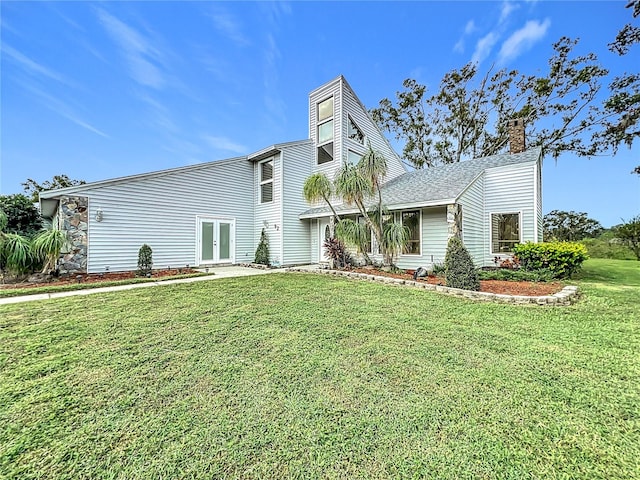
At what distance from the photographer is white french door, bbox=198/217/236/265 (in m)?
11.4

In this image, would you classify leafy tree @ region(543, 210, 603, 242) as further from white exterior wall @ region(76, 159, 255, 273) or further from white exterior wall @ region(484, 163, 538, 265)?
white exterior wall @ region(76, 159, 255, 273)

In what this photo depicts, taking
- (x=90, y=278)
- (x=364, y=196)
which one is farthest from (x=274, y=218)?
(x=90, y=278)

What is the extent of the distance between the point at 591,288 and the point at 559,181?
1340 cm

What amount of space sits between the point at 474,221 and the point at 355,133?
7.02 metres

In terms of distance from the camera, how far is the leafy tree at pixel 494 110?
50.2 feet

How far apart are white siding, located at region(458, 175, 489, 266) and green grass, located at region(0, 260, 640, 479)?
5.32 meters

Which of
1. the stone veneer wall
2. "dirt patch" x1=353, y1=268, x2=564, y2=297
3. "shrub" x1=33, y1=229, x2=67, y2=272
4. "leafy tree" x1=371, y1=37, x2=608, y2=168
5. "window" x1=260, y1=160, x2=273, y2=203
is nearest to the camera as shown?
"dirt patch" x1=353, y1=268, x2=564, y2=297

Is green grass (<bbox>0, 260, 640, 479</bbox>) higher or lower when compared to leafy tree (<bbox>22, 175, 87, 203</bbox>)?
lower

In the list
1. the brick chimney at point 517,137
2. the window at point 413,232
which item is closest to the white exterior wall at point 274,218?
the window at point 413,232

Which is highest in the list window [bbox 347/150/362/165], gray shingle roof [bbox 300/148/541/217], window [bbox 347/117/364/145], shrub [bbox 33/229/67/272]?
window [bbox 347/117/364/145]

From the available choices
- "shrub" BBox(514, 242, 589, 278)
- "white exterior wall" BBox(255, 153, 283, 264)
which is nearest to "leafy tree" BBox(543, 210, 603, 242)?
"shrub" BBox(514, 242, 589, 278)

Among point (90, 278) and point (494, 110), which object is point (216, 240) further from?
point (494, 110)

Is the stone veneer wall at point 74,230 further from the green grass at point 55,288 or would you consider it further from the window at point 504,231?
the window at point 504,231

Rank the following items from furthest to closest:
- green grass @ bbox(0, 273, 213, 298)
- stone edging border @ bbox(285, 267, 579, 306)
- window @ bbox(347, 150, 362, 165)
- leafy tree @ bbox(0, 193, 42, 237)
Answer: window @ bbox(347, 150, 362, 165) → leafy tree @ bbox(0, 193, 42, 237) → green grass @ bbox(0, 273, 213, 298) → stone edging border @ bbox(285, 267, 579, 306)
